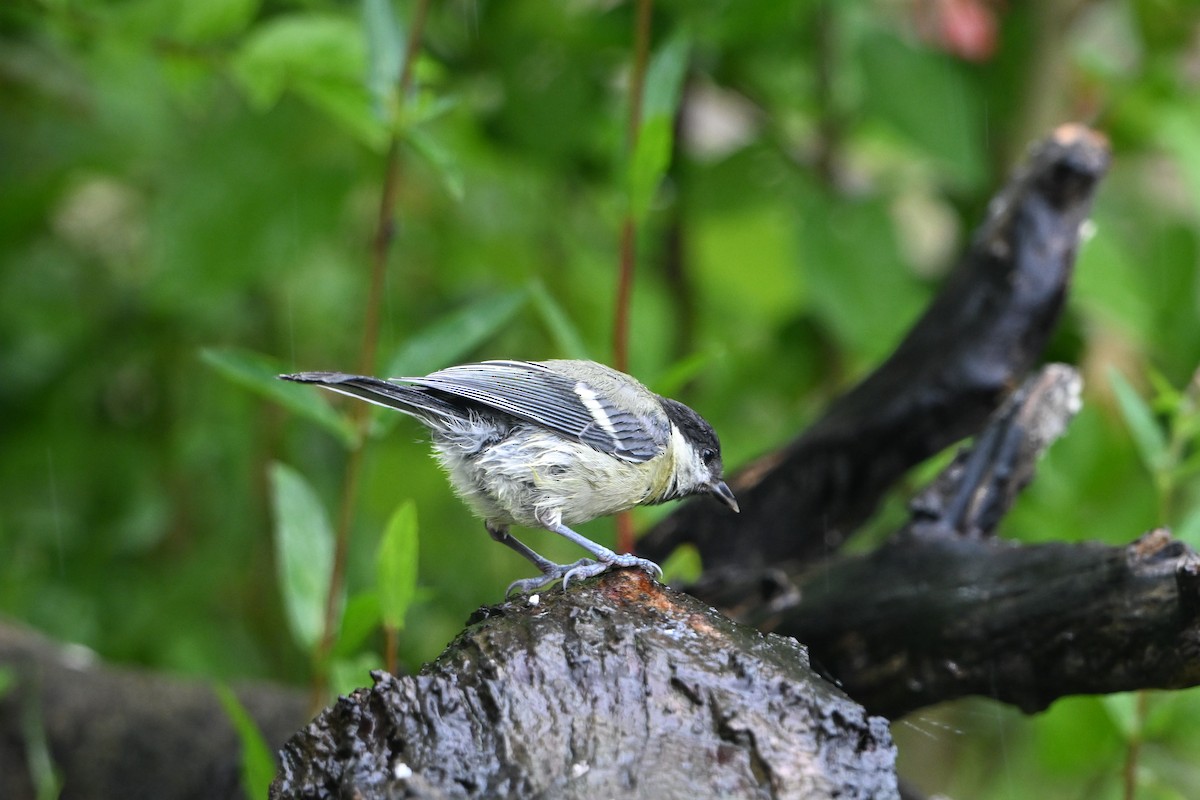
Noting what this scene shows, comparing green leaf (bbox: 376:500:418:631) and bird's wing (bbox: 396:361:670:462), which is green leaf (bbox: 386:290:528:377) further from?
green leaf (bbox: 376:500:418:631)

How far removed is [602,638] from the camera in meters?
1.34

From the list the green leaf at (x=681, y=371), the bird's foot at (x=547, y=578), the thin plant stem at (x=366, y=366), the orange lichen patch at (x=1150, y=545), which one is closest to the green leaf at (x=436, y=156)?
the thin plant stem at (x=366, y=366)

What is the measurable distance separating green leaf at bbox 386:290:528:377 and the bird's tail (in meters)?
0.09

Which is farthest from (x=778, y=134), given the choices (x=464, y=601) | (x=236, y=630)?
(x=236, y=630)

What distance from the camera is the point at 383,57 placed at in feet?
6.25

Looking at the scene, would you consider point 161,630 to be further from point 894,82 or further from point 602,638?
point 894,82

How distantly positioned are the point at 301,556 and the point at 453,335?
0.44m

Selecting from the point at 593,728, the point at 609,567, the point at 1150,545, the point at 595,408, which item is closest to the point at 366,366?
the point at 595,408

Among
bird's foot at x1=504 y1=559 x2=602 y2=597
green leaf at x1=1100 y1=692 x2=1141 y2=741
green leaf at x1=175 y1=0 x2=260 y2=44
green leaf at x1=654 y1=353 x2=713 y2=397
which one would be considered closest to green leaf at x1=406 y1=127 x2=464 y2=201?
green leaf at x1=654 y1=353 x2=713 y2=397

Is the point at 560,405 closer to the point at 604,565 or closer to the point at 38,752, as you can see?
the point at 604,565

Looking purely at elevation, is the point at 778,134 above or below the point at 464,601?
above

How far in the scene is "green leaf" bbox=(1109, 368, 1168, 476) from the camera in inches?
74.0

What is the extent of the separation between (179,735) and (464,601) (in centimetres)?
117

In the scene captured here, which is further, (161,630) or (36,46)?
(36,46)
